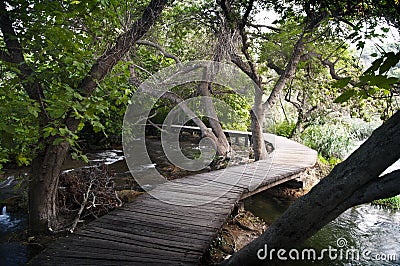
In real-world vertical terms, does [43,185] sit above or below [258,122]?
below

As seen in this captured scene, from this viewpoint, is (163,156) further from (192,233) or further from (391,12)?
(391,12)

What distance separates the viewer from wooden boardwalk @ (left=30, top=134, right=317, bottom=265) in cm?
272

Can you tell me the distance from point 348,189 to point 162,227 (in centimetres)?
234

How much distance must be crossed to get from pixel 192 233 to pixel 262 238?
1.28 meters

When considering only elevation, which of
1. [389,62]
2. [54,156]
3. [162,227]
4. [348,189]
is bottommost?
[162,227]

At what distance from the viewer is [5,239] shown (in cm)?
476

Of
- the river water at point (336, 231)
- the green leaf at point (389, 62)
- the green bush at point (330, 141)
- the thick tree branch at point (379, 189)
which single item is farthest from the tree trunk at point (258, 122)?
the green leaf at point (389, 62)

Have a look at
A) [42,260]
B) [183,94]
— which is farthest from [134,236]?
[183,94]

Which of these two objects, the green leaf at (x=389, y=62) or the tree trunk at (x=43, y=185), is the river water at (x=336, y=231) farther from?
the green leaf at (x=389, y=62)

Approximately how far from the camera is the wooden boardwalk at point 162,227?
272cm

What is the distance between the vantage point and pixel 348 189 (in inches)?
67.1

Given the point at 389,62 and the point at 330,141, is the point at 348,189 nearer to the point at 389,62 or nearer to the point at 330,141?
the point at 389,62

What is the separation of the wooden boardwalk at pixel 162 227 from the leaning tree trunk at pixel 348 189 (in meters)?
1.09

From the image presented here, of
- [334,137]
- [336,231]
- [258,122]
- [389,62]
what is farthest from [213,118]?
[389,62]
